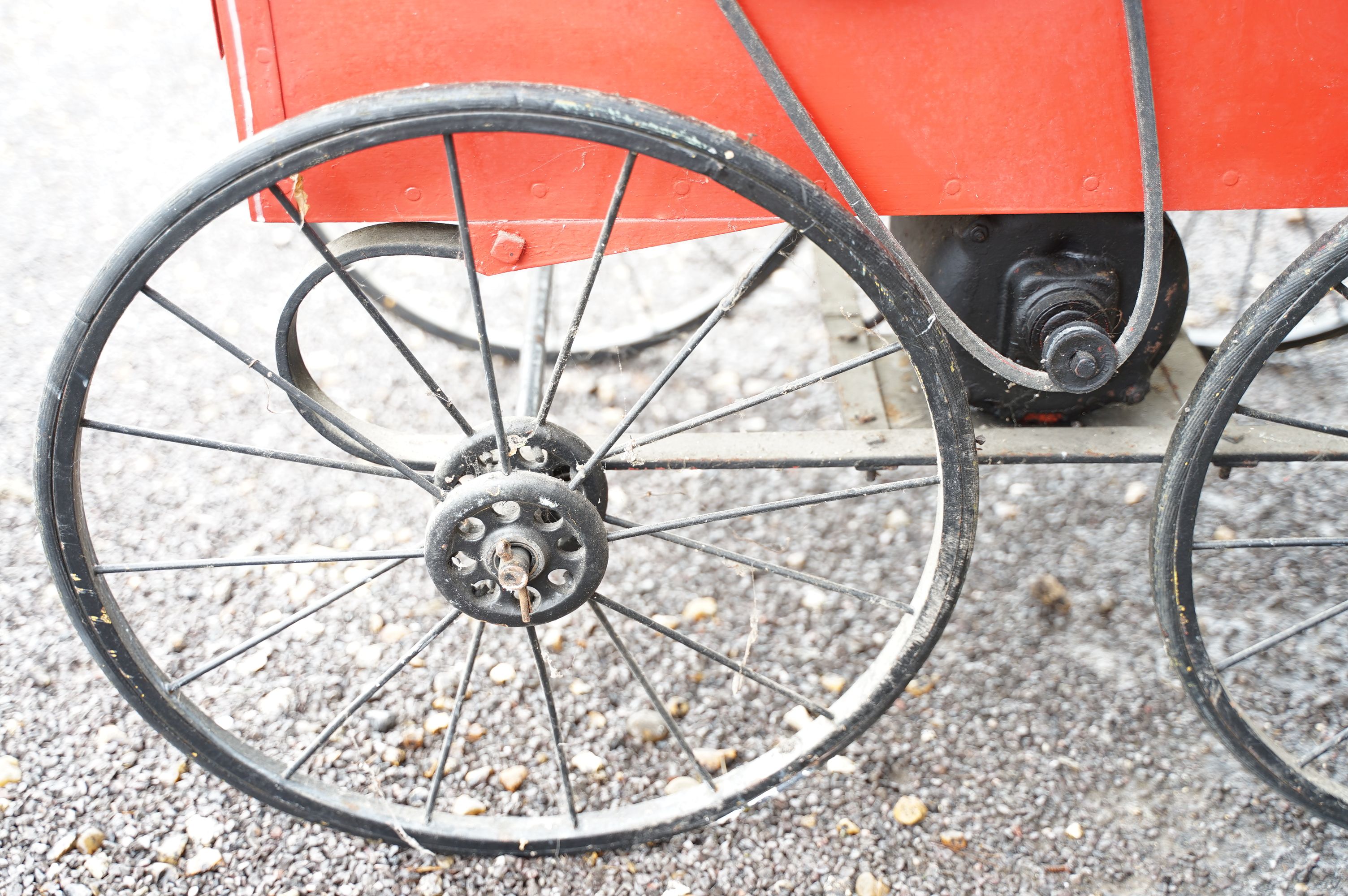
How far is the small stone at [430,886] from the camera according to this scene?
166 centimetres

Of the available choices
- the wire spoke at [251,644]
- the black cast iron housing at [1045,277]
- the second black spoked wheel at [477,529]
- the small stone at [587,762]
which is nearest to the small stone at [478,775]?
the second black spoked wheel at [477,529]

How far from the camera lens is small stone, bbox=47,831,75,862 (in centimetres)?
168

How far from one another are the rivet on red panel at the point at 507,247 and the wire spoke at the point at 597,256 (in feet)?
0.34

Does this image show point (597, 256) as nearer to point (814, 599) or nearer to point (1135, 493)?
point (814, 599)

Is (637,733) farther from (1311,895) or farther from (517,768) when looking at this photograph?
(1311,895)

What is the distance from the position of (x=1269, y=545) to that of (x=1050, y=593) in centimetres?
65

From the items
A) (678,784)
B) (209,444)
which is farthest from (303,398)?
(678,784)

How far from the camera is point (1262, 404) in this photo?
2.47 metres

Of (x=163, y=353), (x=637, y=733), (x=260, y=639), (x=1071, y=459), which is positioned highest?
(x=163, y=353)

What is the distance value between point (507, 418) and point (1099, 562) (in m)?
1.32

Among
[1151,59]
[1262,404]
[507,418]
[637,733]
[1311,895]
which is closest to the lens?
[1151,59]

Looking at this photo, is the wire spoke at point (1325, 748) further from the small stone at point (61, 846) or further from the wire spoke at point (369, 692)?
the small stone at point (61, 846)

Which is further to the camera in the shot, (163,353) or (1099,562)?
(163,353)

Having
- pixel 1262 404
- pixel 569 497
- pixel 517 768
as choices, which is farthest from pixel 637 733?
pixel 1262 404
